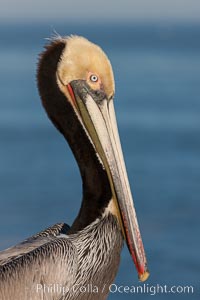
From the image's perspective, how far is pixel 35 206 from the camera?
11172 millimetres

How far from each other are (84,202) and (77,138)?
0.27 metres

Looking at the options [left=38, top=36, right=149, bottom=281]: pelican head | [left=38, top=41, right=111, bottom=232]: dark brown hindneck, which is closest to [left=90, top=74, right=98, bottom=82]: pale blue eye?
[left=38, top=36, right=149, bottom=281]: pelican head

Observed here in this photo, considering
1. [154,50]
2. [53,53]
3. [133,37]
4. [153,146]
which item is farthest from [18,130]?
[133,37]

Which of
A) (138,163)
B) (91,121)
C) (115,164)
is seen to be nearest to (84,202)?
(115,164)

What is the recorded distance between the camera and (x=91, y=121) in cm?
446

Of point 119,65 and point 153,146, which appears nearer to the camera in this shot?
point 153,146

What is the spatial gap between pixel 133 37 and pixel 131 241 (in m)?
33.3

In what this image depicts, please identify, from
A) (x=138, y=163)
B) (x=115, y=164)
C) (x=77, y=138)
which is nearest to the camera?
(x=115, y=164)

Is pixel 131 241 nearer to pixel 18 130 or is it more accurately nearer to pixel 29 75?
pixel 18 130

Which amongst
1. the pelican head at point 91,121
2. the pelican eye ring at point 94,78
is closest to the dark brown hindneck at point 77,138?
the pelican head at point 91,121

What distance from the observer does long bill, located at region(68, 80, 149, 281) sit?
4383mm

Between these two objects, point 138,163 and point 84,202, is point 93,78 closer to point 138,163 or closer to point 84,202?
point 84,202

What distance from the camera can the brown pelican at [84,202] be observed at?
14.1ft

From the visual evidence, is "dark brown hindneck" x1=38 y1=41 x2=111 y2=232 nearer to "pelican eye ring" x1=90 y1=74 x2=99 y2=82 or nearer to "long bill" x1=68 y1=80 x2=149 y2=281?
"long bill" x1=68 y1=80 x2=149 y2=281
